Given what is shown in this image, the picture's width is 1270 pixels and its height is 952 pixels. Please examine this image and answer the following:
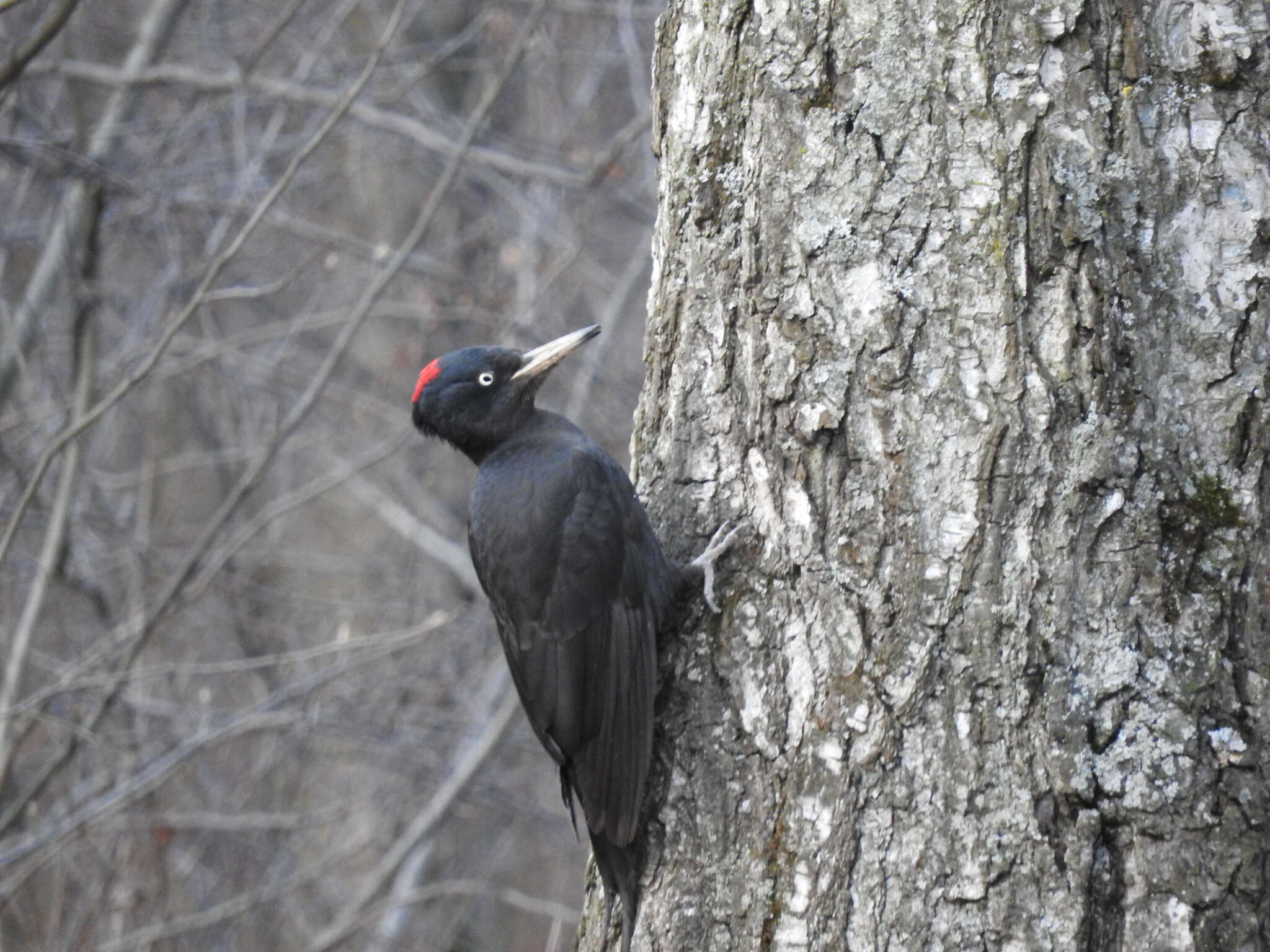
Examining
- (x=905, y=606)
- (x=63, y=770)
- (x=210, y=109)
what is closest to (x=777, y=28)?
(x=905, y=606)

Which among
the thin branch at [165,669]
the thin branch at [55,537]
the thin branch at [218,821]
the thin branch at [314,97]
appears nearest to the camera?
the thin branch at [165,669]

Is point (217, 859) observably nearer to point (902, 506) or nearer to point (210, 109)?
point (210, 109)

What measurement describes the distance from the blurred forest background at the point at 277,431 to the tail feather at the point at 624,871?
1.99 m

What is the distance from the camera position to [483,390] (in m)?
3.33

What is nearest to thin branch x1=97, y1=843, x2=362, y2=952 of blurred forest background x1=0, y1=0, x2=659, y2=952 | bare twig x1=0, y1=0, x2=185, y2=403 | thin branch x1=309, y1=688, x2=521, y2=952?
blurred forest background x1=0, y1=0, x2=659, y2=952

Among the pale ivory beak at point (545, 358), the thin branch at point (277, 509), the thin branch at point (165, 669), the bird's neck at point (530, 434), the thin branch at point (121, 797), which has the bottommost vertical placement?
the thin branch at point (121, 797)

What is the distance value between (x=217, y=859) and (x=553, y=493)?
4.05 metres

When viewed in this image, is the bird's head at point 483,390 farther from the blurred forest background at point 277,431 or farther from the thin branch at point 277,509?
the thin branch at point 277,509

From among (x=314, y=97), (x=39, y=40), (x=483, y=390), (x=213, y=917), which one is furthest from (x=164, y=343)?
(x=213, y=917)

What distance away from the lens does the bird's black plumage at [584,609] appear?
254 centimetres

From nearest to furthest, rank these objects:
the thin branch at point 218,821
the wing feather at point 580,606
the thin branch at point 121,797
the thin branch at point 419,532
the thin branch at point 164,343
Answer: the wing feather at point 580,606
the thin branch at point 164,343
the thin branch at point 121,797
the thin branch at point 218,821
the thin branch at point 419,532

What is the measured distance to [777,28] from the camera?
2330 millimetres

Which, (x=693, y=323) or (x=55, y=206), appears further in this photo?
(x=55, y=206)

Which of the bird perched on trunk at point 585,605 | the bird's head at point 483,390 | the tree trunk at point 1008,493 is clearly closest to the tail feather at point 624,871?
the bird perched on trunk at point 585,605
